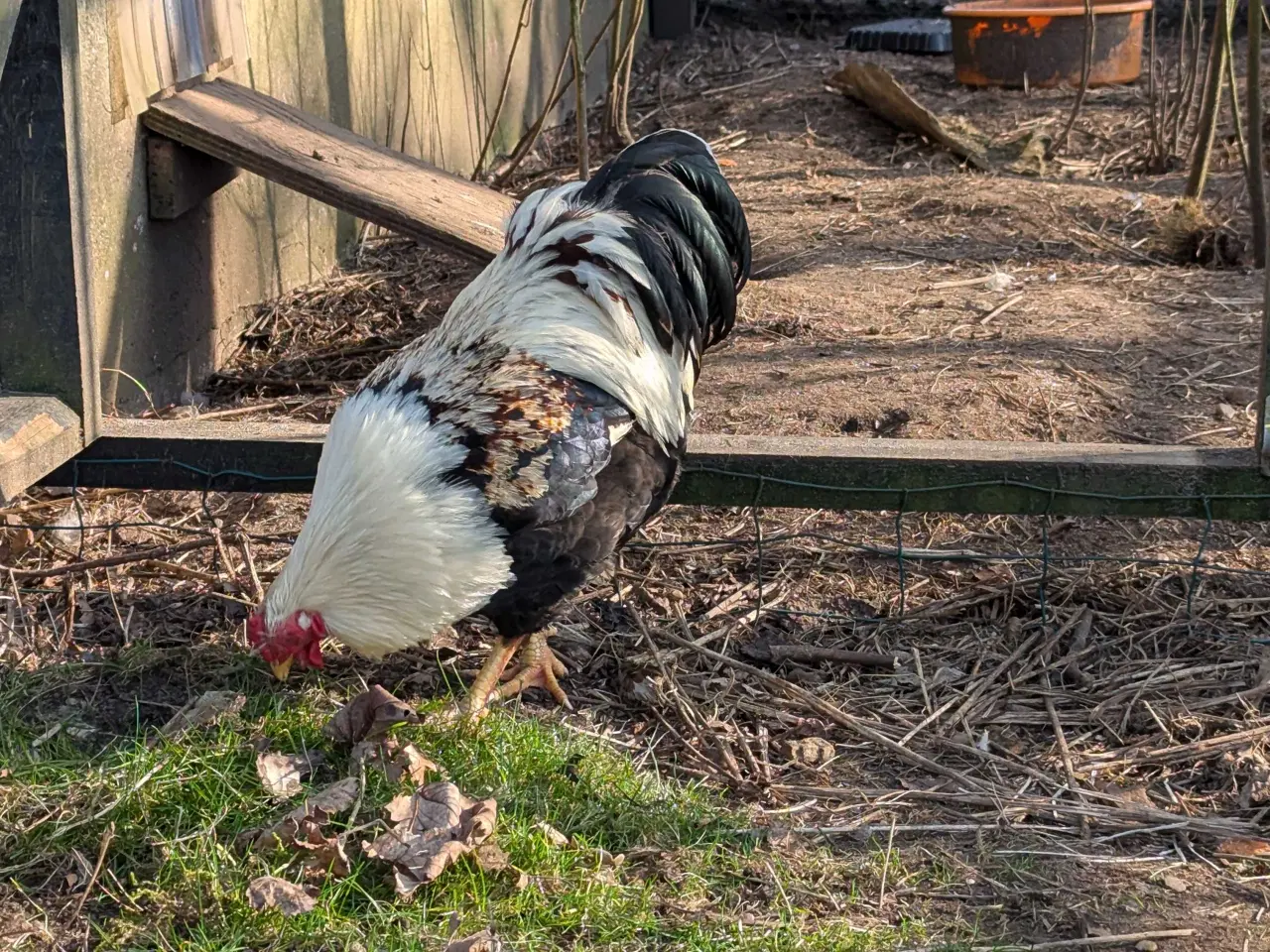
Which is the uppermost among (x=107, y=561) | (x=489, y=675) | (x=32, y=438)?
(x=32, y=438)

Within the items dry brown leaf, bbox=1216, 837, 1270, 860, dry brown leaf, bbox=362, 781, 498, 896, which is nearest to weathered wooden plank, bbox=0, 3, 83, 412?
dry brown leaf, bbox=362, 781, 498, 896

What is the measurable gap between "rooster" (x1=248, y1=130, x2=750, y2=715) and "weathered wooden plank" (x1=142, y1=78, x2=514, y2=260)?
1006 millimetres

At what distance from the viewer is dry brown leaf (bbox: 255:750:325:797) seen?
302 cm

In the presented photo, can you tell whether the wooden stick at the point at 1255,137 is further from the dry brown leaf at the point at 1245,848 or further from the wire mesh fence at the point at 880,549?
the dry brown leaf at the point at 1245,848

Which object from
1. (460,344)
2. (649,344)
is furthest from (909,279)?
(460,344)

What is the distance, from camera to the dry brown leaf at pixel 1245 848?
2.94 meters

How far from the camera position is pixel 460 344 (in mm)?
3465

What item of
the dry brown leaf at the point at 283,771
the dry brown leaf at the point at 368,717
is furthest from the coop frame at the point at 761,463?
the dry brown leaf at the point at 283,771

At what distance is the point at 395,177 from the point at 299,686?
2.16 meters

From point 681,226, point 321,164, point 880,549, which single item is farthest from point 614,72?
point 880,549

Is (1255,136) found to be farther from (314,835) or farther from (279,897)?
(279,897)

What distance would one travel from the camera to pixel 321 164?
4.72 meters

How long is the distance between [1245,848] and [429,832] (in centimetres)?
172

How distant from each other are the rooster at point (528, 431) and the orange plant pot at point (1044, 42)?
6.41 m
